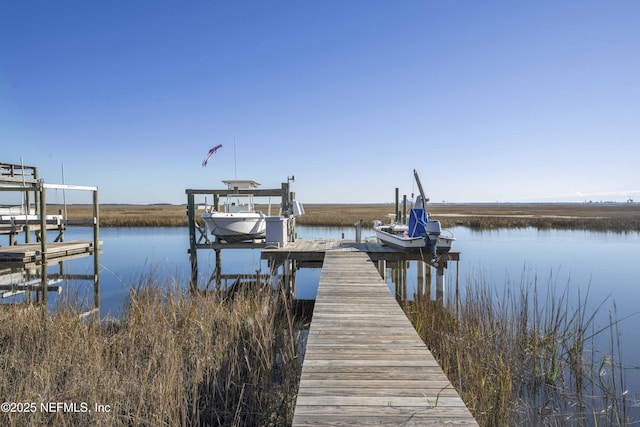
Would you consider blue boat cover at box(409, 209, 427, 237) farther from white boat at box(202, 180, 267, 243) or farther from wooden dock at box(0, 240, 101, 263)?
wooden dock at box(0, 240, 101, 263)

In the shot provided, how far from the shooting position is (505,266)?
1791 centimetres

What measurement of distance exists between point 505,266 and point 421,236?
10.7 meters

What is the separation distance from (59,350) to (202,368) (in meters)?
2.00

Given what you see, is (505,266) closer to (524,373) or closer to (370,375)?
(524,373)

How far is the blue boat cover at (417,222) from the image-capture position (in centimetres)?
1002

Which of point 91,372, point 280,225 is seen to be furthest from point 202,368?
point 280,225

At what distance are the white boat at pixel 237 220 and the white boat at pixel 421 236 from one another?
4963mm

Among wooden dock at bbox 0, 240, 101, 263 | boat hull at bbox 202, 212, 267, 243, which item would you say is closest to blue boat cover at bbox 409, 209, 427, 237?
boat hull at bbox 202, 212, 267, 243

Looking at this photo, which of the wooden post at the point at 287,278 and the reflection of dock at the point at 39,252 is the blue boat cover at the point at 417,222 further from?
the reflection of dock at the point at 39,252

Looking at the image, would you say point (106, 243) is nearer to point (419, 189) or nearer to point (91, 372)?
point (419, 189)

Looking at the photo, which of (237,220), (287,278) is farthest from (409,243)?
(237,220)

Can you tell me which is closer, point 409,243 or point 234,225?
point 409,243

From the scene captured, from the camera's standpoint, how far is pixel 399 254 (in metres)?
10.2

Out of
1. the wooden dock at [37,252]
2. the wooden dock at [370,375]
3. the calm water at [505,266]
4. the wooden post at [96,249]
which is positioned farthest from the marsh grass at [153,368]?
the wooden post at [96,249]
